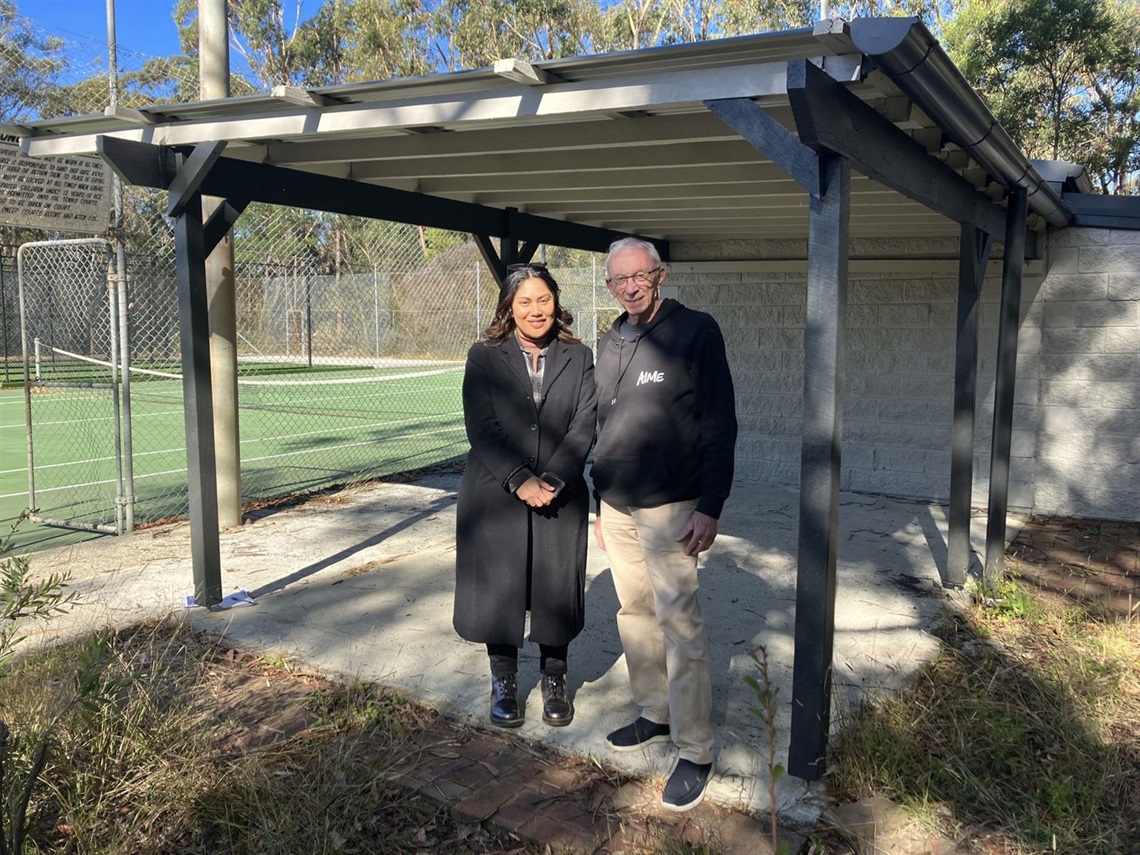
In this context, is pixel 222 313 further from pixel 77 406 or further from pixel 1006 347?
pixel 77 406

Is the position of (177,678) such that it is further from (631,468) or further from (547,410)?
(631,468)

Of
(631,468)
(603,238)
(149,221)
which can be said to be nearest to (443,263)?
(149,221)

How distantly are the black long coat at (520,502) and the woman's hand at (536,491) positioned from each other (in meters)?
0.08

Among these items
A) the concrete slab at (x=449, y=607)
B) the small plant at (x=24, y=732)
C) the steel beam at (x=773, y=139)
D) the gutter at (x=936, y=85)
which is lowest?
the concrete slab at (x=449, y=607)

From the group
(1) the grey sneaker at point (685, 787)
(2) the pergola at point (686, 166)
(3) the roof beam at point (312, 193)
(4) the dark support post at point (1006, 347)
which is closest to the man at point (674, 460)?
(1) the grey sneaker at point (685, 787)

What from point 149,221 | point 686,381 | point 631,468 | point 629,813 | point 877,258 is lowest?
point 629,813

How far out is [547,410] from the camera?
3605 mm

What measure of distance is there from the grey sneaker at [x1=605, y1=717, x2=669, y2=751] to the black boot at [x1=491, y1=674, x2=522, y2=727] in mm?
402

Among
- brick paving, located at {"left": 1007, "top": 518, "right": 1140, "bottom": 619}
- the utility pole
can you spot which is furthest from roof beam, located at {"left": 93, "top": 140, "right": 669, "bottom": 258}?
brick paving, located at {"left": 1007, "top": 518, "right": 1140, "bottom": 619}

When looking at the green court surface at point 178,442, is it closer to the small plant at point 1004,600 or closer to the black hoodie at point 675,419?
the black hoodie at point 675,419

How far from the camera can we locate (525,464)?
354cm

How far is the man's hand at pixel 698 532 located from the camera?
10.3 feet

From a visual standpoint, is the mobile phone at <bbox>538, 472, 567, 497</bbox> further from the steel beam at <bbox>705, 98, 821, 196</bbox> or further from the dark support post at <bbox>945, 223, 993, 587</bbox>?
the dark support post at <bbox>945, 223, 993, 587</bbox>

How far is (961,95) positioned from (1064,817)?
252 cm
